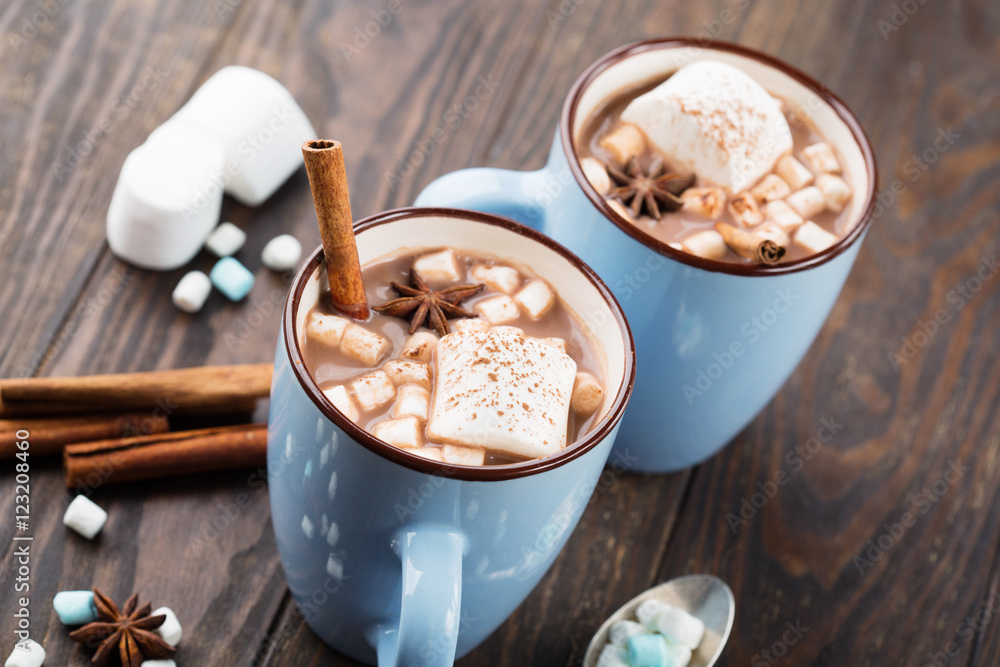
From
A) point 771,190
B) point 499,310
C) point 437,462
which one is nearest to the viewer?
point 437,462

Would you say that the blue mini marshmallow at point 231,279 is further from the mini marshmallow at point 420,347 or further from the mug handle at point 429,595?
the mug handle at point 429,595

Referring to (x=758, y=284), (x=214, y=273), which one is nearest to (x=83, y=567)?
(x=214, y=273)

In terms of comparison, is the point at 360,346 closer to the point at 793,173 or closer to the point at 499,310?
the point at 499,310

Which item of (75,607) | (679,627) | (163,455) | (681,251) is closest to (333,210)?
(681,251)

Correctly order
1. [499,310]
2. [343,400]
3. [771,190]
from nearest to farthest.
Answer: [343,400] < [499,310] < [771,190]

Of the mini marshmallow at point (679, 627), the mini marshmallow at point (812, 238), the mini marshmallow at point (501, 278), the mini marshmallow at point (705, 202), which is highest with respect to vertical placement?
the mini marshmallow at point (812, 238)

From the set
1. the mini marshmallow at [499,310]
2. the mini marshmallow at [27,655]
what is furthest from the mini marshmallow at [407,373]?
the mini marshmallow at [27,655]
